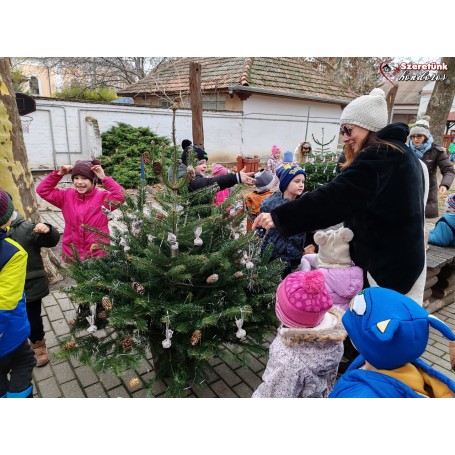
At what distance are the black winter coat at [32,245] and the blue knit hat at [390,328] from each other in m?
2.22

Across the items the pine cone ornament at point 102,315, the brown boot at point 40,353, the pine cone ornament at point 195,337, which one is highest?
the pine cone ornament at point 195,337

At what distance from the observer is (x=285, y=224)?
79.2 inches

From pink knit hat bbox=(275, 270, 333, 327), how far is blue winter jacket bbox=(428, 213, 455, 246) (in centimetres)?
326

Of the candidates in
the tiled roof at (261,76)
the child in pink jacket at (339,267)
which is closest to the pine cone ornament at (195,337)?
the child in pink jacket at (339,267)

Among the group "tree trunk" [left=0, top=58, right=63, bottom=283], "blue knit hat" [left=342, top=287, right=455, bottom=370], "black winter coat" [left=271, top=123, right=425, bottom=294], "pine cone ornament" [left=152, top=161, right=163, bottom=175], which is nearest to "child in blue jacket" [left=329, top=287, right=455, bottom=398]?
"blue knit hat" [left=342, top=287, right=455, bottom=370]

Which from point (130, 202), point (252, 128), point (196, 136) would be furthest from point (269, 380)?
point (252, 128)

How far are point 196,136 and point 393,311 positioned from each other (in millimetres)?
5485

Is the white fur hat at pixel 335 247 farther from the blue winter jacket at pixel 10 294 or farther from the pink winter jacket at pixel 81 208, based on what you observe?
the blue winter jacket at pixel 10 294

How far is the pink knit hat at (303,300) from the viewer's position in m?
1.68

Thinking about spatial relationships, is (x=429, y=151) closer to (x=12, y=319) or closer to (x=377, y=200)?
(x=377, y=200)

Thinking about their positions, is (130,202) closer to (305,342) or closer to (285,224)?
(285,224)

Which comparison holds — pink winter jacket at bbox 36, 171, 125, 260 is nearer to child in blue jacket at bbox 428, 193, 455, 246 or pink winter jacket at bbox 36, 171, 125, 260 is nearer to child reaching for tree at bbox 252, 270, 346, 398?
child reaching for tree at bbox 252, 270, 346, 398

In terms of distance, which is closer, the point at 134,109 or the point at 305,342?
the point at 305,342
